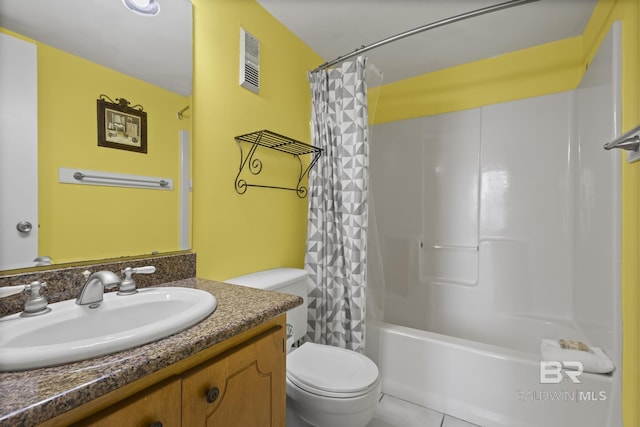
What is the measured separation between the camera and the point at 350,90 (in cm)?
172

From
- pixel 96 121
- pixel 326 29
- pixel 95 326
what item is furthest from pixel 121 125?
pixel 326 29

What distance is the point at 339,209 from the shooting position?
1.76 metres

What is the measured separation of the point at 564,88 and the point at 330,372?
2.50 meters

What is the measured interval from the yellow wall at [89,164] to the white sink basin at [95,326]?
0.20 meters

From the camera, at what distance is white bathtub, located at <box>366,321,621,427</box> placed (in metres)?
1.31

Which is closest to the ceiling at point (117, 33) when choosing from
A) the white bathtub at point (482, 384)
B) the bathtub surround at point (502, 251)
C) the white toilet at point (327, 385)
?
the white toilet at point (327, 385)

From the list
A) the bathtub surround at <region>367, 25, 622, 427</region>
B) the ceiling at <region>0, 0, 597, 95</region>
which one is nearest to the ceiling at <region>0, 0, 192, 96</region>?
the ceiling at <region>0, 0, 597, 95</region>

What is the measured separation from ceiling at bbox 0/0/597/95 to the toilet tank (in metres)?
0.96

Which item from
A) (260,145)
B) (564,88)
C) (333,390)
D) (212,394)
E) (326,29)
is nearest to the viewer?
(212,394)

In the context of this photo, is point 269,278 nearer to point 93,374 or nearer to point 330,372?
point 330,372

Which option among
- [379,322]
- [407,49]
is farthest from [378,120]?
[379,322]

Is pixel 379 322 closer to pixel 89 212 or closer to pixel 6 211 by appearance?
pixel 89 212

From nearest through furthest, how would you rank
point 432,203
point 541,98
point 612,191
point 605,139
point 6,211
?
1. point 6,211
2. point 612,191
3. point 605,139
4. point 541,98
5. point 432,203

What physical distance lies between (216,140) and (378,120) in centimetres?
181
